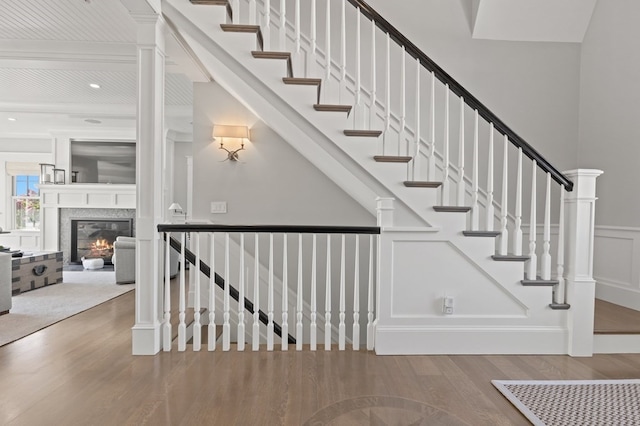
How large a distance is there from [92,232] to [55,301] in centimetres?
347

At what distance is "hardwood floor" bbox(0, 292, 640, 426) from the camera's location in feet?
5.90

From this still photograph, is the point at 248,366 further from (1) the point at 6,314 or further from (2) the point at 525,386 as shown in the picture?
(1) the point at 6,314

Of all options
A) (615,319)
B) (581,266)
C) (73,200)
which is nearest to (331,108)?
(581,266)

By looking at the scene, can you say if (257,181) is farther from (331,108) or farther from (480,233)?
(480,233)

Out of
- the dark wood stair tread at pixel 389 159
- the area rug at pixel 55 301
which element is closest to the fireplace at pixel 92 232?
the area rug at pixel 55 301

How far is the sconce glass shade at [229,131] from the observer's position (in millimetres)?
3684

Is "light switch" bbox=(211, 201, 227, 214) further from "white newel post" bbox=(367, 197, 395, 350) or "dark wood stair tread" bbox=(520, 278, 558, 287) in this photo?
"dark wood stair tread" bbox=(520, 278, 558, 287)

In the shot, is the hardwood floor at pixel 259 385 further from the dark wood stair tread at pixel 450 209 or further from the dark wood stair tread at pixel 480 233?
the dark wood stair tread at pixel 450 209

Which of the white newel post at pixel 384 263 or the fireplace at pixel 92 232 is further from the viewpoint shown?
the fireplace at pixel 92 232

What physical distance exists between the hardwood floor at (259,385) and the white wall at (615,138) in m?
1.17

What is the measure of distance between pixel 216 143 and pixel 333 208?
1461 mm

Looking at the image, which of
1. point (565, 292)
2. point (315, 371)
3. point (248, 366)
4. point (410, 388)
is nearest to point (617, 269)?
point (565, 292)

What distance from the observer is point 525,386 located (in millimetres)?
2125

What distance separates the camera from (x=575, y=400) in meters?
1.98
